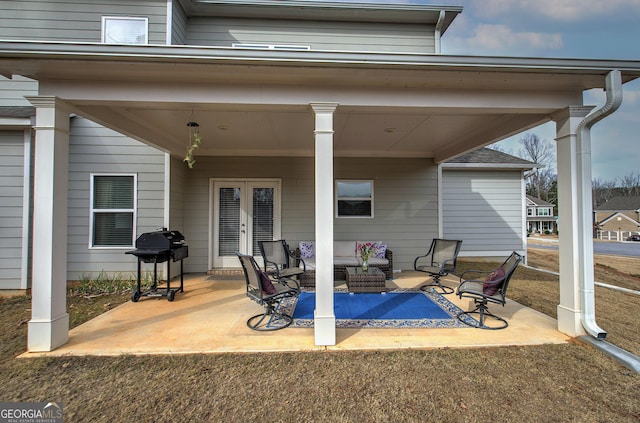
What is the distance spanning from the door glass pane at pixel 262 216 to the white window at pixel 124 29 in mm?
3844

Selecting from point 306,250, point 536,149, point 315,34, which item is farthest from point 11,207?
point 536,149

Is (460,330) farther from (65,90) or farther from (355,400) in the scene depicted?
(65,90)

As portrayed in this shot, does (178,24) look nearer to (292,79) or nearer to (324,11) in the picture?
(324,11)

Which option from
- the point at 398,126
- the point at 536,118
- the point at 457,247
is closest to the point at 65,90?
the point at 398,126

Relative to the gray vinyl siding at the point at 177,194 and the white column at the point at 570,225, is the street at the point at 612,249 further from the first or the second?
the gray vinyl siding at the point at 177,194

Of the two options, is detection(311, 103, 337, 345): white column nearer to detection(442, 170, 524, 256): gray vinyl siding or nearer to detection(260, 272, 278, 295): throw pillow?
detection(260, 272, 278, 295): throw pillow

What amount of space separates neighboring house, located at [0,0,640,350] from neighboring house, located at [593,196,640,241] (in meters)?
33.9

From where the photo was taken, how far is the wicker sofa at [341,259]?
5523 mm

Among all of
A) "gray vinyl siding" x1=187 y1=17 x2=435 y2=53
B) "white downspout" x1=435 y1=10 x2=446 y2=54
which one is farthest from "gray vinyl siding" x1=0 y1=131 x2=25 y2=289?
"white downspout" x1=435 y1=10 x2=446 y2=54

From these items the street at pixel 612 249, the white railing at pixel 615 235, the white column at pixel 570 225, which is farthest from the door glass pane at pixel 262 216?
the white railing at pixel 615 235

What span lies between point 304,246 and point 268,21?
5.27 m

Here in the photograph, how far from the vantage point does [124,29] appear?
5824mm

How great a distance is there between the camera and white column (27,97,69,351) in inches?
116

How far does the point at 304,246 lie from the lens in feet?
20.8
